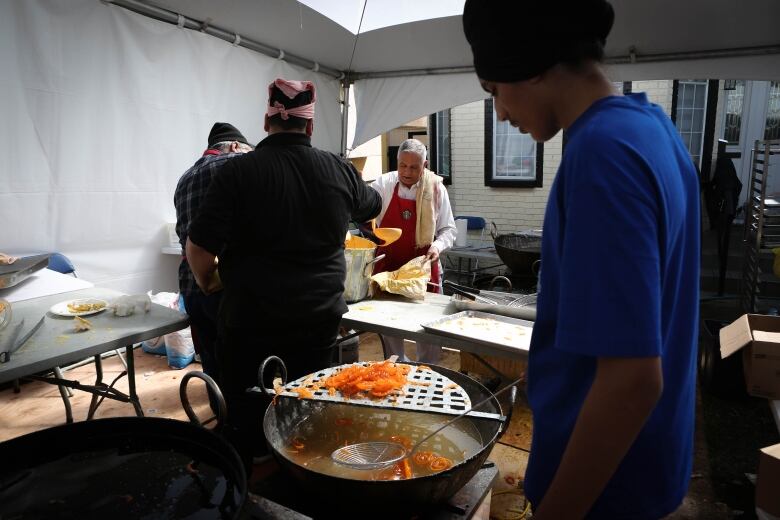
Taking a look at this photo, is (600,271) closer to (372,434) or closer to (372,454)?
(372,454)

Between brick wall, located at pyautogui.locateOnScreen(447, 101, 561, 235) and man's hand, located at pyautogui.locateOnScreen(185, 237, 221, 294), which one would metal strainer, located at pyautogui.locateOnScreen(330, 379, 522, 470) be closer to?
man's hand, located at pyautogui.locateOnScreen(185, 237, 221, 294)

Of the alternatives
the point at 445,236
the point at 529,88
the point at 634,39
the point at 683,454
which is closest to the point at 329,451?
the point at 683,454

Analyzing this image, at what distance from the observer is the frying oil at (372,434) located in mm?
1380

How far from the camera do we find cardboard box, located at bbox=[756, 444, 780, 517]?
2.19m

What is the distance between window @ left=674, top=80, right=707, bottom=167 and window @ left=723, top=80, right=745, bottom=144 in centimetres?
38

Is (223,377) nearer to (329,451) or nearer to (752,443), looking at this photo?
(329,451)

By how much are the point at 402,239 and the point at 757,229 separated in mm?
3212

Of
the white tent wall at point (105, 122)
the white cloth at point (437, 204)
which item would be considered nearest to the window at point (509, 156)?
the white cloth at point (437, 204)

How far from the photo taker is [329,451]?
1425 mm

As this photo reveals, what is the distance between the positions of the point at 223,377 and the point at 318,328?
20.3 inches

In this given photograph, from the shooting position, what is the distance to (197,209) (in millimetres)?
2494

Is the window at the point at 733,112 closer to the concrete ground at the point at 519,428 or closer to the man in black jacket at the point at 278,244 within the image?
the concrete ground at the point at 519,428

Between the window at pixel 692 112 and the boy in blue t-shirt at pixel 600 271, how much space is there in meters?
7.33

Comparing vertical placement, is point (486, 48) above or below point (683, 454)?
above
